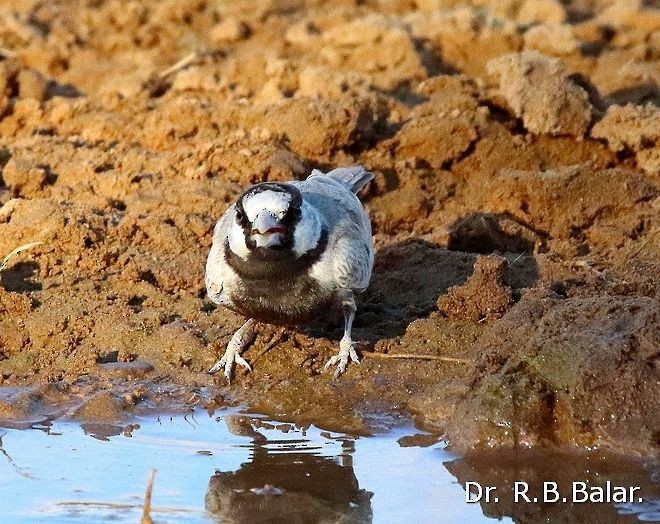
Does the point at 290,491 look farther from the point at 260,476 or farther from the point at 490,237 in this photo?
the point at 490,237

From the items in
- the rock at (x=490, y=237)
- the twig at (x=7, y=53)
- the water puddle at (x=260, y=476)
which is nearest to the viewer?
the water puddle at (x=260, y=476)

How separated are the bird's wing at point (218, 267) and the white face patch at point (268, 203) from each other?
40 cm

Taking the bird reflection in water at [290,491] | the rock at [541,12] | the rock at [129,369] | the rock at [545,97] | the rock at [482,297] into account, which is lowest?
the bird reflection in water at [290,491]

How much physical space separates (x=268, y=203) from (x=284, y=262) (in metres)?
0.33

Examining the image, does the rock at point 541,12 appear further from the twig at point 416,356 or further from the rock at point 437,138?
→ the twig at point 416,356

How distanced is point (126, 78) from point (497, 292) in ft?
14.5

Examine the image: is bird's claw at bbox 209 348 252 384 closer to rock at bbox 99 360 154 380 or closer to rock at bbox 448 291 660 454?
rock at bbox 99 360 154 380

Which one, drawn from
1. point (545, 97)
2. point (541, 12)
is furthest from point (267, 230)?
point (541, 12)

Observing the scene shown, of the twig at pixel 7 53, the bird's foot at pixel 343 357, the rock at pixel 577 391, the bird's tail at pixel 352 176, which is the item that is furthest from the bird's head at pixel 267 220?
the twig at pixel 7 53

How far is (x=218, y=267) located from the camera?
6047mm

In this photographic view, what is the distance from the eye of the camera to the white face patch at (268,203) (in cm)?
568

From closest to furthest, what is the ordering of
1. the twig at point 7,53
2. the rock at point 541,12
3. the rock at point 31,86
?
the rock at point 31,86 → the twig at point 7,53 → the rock at point 541,12

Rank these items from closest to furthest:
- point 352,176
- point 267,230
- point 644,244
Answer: point 267,230 → point 644,244 → point 352,176

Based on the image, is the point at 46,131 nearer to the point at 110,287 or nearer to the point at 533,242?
the point at 110,287
